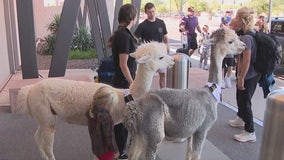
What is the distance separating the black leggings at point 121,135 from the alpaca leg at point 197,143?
883 millimetres

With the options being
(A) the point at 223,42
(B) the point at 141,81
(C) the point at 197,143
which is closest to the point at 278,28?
(A) the point at 223,42

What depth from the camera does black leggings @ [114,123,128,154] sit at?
12.0 ft

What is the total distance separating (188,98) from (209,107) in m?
0.27

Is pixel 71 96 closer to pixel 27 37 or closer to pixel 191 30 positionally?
pixel 27 37

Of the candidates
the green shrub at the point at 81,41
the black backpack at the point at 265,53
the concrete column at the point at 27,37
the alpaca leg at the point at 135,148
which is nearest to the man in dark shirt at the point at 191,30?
the green shrub at the point at 81,41

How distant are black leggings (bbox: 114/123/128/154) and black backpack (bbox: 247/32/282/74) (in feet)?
6.69

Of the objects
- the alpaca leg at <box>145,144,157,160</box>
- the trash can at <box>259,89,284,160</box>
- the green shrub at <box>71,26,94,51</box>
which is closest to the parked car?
the green shrub at <box>71,26,94,51</box>

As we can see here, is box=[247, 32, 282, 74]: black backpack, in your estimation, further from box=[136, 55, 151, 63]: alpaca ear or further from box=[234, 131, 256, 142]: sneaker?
box=[136, 55, 151, 63]: alpaca ear

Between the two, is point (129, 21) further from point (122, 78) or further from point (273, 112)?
point (273, 112)

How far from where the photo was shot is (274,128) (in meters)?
1.63

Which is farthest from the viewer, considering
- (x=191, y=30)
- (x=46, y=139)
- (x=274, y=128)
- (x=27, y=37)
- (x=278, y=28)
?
(x=191, y=30)

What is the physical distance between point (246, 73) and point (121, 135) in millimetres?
1885

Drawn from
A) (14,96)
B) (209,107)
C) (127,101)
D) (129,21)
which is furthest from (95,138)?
(14,96)

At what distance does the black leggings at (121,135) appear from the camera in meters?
3.67
